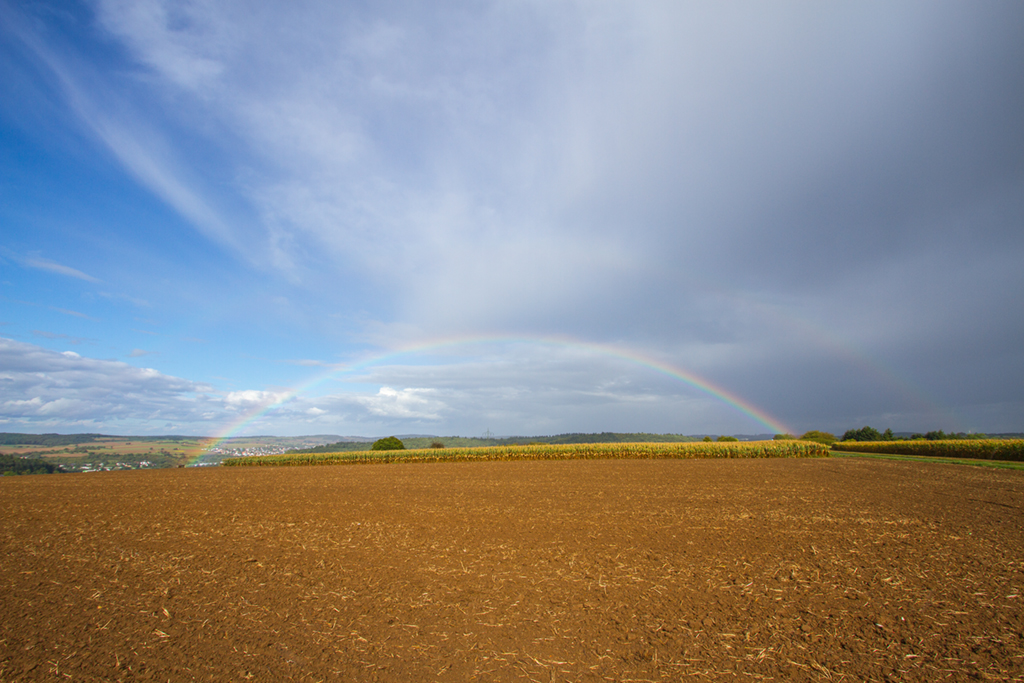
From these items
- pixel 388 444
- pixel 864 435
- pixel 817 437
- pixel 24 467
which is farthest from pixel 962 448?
pixel 24 467

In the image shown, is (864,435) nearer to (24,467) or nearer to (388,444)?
(388,444)

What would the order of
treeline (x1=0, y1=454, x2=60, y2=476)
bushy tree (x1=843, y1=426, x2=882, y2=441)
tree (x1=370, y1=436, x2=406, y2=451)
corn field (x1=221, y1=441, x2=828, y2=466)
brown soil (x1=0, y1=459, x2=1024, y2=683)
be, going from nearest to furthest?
brown soil (x1=0, y1=459, x2=1024, y2=683)
corn field (x1=221, y1=441, x2=828, y2=466)
treeline (x1=0, y1=454, x2=60, y2=476)
tree (x1=370, y1=436, x2=406, y2=451)
bushy tree (x1=843, y1=426, x2=882, y2=441)

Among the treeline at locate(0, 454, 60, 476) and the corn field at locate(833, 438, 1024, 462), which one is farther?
the treeline at locate(0, 454, 60, 476)

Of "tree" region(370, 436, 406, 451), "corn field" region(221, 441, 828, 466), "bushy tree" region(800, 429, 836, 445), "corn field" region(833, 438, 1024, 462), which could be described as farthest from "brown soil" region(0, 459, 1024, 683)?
"bushy tree" region(800, 429, 836, 445)

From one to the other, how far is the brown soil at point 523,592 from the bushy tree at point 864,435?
67935 millimetres

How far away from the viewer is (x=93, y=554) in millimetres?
10836

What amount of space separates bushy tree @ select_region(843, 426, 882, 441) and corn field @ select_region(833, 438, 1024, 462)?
25506 mm

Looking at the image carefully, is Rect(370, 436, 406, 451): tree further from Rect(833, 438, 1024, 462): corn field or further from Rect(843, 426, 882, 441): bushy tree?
Rect(843, 426, 882, 441): bushy tree

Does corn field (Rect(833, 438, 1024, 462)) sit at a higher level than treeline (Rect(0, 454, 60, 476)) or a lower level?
higher

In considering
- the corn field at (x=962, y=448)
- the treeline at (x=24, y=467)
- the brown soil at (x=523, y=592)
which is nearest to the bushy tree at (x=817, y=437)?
the corn field at (x=962, y=448)

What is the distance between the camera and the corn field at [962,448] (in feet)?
110

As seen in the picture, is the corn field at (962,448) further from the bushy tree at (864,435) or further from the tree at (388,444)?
the tree at (388,444)

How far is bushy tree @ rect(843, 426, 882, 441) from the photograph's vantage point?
69.8 m

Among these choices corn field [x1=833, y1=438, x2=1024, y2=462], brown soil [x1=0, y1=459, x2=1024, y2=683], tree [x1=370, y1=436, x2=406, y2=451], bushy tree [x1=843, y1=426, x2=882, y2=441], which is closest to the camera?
brown soil [x1=0, y1=459, x2=1024, y2=683]
